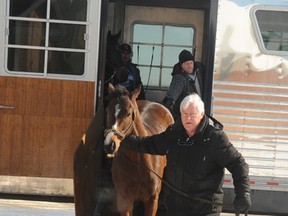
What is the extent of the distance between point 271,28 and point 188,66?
1026 mm

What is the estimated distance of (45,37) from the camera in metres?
6.18

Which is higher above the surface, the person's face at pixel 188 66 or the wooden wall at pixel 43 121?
the person's face at pixel 188 66

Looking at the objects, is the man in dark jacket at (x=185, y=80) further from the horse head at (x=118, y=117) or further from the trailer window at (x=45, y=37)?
the horse head at (x=118, y=117)

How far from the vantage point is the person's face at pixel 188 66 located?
255 inches

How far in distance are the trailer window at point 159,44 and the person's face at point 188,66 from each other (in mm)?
1602

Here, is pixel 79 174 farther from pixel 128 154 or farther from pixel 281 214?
pixel 281 214

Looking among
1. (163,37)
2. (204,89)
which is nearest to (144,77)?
(163,37)

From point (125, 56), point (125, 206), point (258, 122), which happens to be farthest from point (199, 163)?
point (125, 56)

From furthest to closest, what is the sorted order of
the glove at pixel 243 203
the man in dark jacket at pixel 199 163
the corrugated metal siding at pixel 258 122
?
the corrugated metal siding at pixel 258 122, the man in dark jacket at pixel 199 163, the glove at pixel 243 203

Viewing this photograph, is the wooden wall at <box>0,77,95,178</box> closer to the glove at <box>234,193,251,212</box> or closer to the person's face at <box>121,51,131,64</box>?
the person's face at <box>121,51,131,64</box>

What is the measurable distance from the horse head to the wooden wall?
3.42 ft

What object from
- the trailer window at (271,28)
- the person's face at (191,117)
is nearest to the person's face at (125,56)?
the trailer window at (271,28)

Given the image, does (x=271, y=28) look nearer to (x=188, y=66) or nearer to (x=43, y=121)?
(x=188, y=66)

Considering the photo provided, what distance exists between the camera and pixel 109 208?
6586 mm
